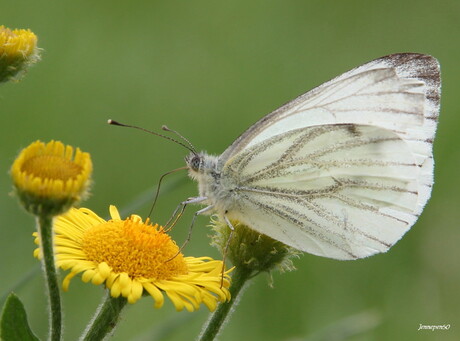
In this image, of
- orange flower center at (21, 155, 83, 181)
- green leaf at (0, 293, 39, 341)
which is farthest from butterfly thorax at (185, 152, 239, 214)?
green leaf at (0, 293, 39, 341)

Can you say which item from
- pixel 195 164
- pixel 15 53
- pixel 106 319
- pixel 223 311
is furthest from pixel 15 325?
pixel 195 164

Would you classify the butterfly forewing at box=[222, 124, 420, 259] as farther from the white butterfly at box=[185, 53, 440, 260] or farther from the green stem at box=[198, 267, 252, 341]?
the green stem at box=[198, 267, 252, 341]

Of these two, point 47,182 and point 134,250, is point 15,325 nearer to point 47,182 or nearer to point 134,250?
point 47,182

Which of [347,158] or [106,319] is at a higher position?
[347,158]

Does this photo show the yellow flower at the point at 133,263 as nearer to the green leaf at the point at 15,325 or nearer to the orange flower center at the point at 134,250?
the orange flower center at the point at 134,250

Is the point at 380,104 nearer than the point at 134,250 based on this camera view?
No
